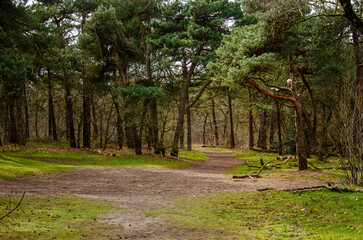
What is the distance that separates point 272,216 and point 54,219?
481 cm

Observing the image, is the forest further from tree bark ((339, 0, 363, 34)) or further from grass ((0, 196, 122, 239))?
grass ((0, 196, 122, 239))

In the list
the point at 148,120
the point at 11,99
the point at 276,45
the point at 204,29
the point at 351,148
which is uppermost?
the point at 204,29

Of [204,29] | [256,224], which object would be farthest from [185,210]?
[204,29]

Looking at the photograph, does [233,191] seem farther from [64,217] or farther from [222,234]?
[64,217]

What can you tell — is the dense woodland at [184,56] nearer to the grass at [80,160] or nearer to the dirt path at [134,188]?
the grass at [80,160]

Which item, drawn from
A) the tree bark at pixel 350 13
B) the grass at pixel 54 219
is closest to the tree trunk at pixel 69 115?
the grass at pixel 54 219

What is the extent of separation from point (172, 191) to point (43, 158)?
1097 centimetres

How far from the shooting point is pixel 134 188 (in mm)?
10938

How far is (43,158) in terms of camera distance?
59.2ft

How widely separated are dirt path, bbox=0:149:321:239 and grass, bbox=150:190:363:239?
617mm

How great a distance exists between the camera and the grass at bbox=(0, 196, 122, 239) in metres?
4.82

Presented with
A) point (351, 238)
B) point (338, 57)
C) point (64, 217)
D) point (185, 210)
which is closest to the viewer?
point (351, 238)

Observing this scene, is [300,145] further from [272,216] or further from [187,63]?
[187,63]

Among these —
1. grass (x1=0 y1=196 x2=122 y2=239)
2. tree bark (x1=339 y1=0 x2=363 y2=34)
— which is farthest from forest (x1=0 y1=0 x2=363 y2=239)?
grass (x1=0 y1=196 x2=122 y2=239)
